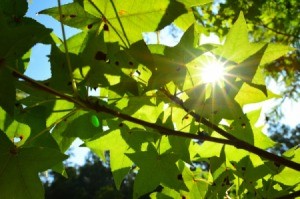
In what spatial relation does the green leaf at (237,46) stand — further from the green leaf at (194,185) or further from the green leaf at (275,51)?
the green leaf at (194,185)

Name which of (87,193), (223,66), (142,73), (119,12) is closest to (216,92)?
(223,66)

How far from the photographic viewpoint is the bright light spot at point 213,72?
31.3 inches

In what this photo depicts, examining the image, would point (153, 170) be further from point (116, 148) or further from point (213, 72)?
point (213, 72)

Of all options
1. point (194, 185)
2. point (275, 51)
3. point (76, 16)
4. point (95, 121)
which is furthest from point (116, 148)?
point (275, 51)

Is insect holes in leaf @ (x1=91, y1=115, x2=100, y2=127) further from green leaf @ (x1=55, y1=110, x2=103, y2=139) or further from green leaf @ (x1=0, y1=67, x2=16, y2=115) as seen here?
green leaf @ (x1=0, y1=67, x2=16, y2=115)

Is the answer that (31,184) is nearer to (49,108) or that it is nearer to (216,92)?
(49,108)

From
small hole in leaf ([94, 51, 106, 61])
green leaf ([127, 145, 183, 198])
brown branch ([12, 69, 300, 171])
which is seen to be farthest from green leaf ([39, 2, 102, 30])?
green leaf ([127, 145, 183, 198])

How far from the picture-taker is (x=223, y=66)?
0.80m

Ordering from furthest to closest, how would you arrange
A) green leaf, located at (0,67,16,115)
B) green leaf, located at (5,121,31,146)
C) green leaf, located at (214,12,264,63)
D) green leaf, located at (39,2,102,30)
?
green leaf, located at (5,121,31,146) < green leaf, located at (39,2,102,30) < green leaf, located at (214,12,264,63) < green leaf, located at (0,67,16,115)

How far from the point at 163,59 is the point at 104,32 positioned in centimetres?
19

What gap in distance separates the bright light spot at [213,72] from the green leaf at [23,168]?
38 cm

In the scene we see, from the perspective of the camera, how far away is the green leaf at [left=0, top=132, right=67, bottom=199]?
32.5 inches

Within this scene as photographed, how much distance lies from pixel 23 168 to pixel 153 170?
341 millimetres

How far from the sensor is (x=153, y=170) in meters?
0.99
